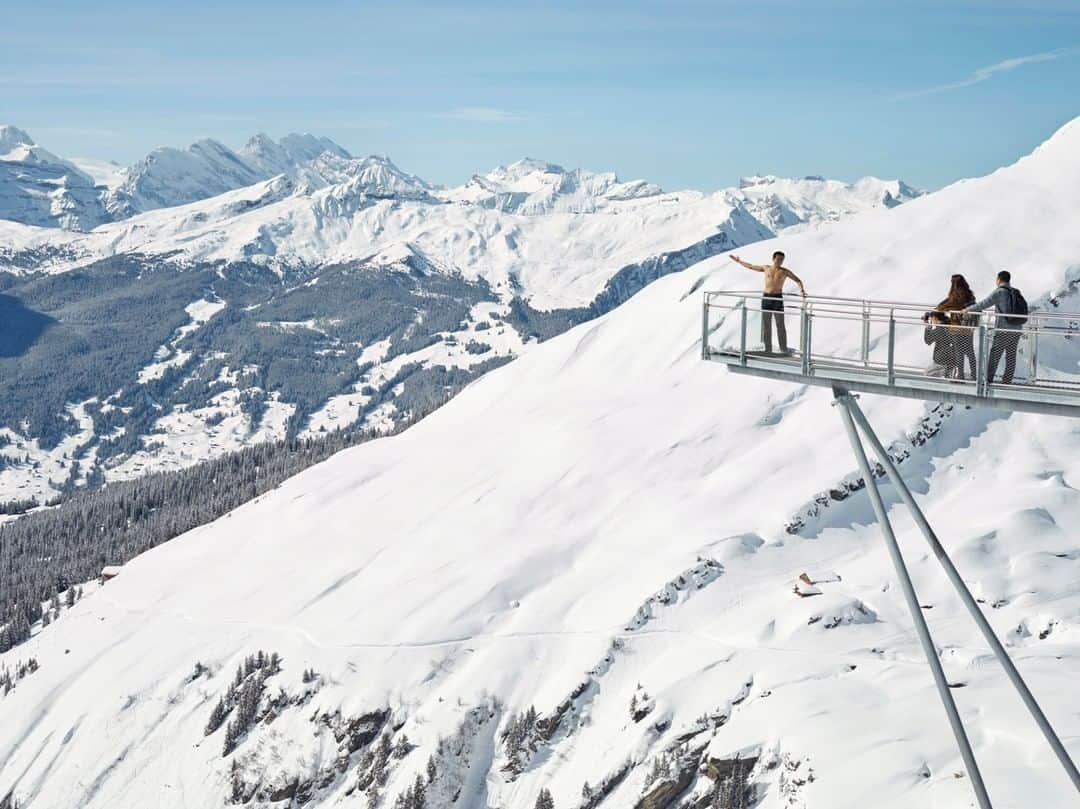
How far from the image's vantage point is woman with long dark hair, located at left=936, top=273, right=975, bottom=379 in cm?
1802

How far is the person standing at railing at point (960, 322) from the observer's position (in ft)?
59.1

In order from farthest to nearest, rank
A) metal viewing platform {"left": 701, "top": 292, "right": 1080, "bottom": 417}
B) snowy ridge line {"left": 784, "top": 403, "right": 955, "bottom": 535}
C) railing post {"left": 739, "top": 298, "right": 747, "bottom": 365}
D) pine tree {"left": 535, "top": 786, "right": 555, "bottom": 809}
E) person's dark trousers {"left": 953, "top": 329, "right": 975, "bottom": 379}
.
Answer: snowy ridge line {"left": 784, "top": 403, "right": 955, "bottom": 535}
pine tree {"left": 535, "top": 786, "right": 555, "bottom": 809}
railing post {"left": 739, "top": 298, "right": 747, "bottom": 365}
person's dark trousers {"left": 953, "top": 329, "right": 975, "bottom": 379}
metal viewing platform {"left": 701, "top": 292, "right": 1080, "bottom": 417}

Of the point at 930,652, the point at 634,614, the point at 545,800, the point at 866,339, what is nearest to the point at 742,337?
the point at 866,339

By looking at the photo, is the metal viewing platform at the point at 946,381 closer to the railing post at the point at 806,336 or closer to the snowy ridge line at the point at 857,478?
the railing post at the point at 806,336

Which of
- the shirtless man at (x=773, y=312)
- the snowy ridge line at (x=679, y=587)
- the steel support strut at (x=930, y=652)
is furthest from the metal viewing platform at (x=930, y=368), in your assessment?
the snowy ridge line at (x=679, y=587)

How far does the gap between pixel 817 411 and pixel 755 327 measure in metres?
76.6

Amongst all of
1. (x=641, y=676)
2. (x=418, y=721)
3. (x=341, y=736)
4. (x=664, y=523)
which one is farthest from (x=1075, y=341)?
(x=341, y=736)

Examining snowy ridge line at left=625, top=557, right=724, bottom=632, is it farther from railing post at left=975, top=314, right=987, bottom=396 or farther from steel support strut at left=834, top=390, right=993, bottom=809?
railing post at left=975, top=314, right=987, bottom=396

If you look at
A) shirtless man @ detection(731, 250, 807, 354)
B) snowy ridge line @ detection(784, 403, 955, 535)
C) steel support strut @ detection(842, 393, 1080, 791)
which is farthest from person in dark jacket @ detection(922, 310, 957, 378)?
snowy ridge line @ detection(784, 403, 955, 535)

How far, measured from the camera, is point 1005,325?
19.0m

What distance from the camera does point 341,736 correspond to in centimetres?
8288

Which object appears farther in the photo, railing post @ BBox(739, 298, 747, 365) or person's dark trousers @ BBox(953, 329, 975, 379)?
railing post @ BBox(739, 298, 747, 365)

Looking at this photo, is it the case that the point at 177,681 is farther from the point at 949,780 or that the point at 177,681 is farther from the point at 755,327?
the point at 755,327

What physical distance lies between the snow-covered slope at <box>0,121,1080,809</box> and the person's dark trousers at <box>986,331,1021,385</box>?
33319mm
